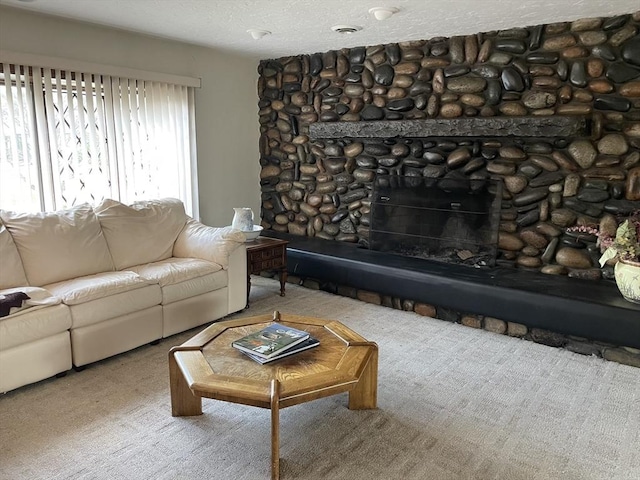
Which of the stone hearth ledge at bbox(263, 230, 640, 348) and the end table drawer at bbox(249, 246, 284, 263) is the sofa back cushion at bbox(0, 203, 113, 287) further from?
the stone hearth ledge at bbox(263, 230, 640, 348)

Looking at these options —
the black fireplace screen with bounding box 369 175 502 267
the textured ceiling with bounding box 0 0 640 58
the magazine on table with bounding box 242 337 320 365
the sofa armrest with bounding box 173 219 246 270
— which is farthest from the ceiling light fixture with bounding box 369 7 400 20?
the magazine on table with bounding box 242 337 320 365

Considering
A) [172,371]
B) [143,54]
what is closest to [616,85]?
[172,371]

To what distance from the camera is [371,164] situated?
4680 millimetres

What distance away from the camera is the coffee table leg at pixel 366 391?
2500 mm

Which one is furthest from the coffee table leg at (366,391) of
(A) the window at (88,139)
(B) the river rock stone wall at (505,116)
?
(A) the window at (88,139)

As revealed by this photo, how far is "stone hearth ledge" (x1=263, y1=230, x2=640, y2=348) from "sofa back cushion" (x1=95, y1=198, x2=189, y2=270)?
1.18 m

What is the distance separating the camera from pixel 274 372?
2.13m

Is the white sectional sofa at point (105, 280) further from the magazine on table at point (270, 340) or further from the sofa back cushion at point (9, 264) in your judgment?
the magazine on table at point (270, 340)

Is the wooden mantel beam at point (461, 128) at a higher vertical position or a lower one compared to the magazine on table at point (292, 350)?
higher

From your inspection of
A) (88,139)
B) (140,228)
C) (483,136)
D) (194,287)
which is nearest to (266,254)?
(194,287)

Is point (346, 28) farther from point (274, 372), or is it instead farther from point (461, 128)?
point (274, 372)

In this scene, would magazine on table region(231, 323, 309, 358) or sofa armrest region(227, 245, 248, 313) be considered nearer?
magazine on table region(231, 323, 309, 358)

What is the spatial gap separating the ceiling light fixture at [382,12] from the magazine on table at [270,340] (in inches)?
86.2

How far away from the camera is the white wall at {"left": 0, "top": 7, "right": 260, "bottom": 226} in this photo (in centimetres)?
353
